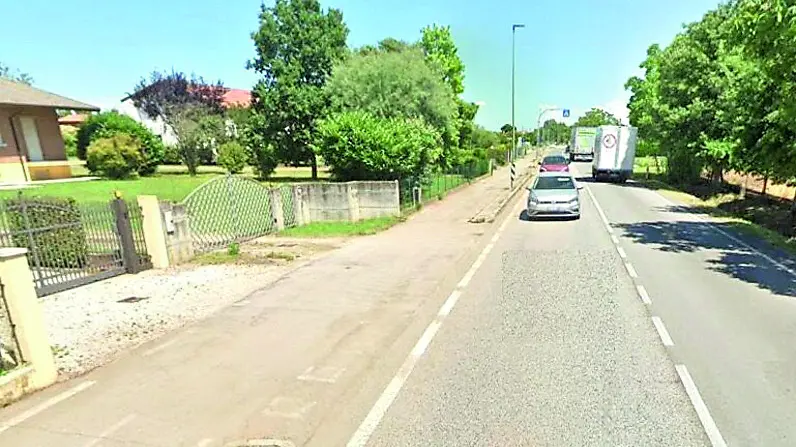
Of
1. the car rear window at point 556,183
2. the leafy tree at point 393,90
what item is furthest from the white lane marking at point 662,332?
the leafy tree at point 393,90

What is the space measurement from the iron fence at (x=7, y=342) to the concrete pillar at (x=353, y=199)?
11.4 m

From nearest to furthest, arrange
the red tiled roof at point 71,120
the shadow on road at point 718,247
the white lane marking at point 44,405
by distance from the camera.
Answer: the white lane marking at point 44,405 < the shadow on road at point 718,247 < the red tiled roof at point 71,120

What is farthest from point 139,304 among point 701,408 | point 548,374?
point 701,408

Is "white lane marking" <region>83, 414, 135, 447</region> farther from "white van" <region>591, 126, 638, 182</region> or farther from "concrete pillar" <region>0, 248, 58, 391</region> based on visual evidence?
"white van" <region>591, 126, 638, 182</region>

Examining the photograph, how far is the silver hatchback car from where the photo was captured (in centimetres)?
1516

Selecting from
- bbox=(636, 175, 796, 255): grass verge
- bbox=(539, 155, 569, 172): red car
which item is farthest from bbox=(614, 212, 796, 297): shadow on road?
bbox=(539, 155, 569, 172): red car

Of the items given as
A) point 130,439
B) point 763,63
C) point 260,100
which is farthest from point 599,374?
point 260,100

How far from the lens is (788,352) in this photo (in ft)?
16.7

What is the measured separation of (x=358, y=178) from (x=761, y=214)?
15.0m

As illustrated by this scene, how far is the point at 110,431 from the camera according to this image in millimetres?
4012

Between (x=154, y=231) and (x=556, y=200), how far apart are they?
474 inches

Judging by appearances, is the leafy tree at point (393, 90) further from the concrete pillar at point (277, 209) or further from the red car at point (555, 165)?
the red car at point (555, 165)

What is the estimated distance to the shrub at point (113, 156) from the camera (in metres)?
31.6

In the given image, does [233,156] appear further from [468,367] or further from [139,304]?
[468,367]
